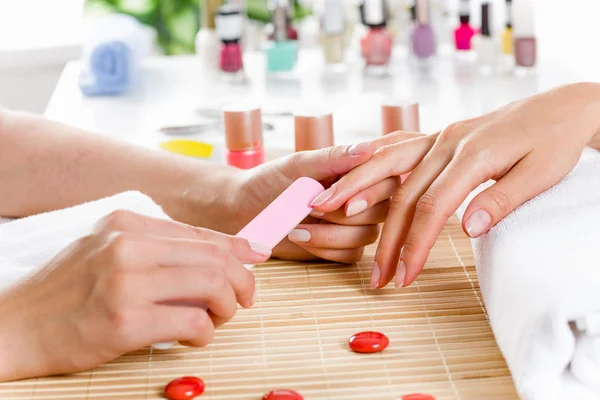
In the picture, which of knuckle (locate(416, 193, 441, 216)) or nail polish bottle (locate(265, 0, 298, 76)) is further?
nail polish bottle (locate(265, 0, 298, 76))

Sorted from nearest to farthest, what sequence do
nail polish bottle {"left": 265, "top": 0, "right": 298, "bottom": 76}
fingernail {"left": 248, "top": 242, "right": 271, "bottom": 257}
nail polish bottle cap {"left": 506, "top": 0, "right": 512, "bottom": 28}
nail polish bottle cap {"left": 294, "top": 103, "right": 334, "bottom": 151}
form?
fingernail {"left": 248, "top": 242, "right": 271, "bottom": 257}, nail polish bottle cap {"left": 294, "top": 103, "right": 334, "bottom": 151}, nail polish bottle cap {"left": 506, "top": 0, "right": 512, "bottom": 28}, nail polish bottle {"left": 265, "top": 0, "right": 298, "bottom": 76}

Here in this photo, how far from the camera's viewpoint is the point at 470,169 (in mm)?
927

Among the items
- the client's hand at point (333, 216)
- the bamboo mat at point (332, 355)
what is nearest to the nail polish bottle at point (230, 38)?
the client's hand at point (333, 216)

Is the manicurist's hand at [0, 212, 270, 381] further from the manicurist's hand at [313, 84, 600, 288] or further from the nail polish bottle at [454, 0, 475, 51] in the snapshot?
the nail polish bottle at [454, 0, 475, 51]

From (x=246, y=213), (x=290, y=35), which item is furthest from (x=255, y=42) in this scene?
(x=246, y=213)

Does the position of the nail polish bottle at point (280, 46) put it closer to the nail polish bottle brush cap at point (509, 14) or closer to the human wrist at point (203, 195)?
the nail polish bottle brush cap at point (509, 14)

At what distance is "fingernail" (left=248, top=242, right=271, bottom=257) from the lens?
838 millimetres

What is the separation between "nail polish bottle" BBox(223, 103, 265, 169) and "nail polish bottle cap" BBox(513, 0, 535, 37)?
833 millimetres

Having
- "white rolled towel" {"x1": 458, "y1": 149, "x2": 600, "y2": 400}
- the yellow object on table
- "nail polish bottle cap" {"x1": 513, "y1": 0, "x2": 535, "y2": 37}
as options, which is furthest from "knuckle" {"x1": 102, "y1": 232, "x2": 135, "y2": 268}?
"nail polish bottle cap" {"x1": 513, "y1": 0, "x2": 535, "y2": 37}

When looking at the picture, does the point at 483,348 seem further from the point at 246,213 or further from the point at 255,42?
the point at 255,42

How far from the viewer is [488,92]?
1.83 m

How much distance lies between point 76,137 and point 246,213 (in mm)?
313

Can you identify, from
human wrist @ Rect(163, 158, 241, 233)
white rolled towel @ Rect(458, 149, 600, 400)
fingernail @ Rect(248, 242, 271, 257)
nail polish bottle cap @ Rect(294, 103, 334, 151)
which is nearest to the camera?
white rolled towel @ Rect(458, 149, 600, 400)

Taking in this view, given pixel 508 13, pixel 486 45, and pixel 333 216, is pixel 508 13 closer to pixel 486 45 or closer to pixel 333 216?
pixel 486 45
